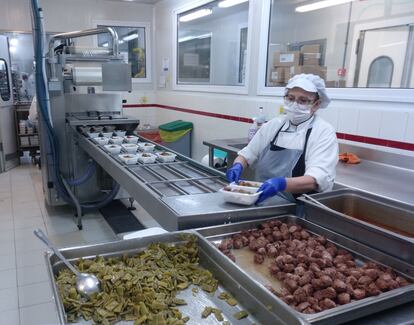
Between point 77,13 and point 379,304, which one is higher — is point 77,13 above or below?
above

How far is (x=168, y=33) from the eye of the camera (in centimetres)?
562

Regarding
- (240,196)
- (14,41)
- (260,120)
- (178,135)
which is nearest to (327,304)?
(240,196)

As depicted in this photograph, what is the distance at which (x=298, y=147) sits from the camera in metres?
2.02

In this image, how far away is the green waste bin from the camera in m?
4.98

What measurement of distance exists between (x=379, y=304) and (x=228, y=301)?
39cm

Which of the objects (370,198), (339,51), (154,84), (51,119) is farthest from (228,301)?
(154,84)

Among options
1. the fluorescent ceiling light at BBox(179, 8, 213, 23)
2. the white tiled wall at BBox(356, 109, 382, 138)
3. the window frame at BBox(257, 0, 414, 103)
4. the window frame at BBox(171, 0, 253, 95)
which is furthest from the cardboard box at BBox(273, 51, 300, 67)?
the fluorescent ceiling light at BBox(179, 8, 213, 23)

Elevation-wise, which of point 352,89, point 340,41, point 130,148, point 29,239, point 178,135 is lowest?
point 29,239

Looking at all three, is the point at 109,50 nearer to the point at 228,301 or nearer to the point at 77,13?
the point at 77,13

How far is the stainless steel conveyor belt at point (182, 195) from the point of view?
137 cm

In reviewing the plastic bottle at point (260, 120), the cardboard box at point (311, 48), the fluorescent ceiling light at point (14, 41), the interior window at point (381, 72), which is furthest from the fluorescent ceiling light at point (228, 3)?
the fluorescent ceiling light at point (14, 41)

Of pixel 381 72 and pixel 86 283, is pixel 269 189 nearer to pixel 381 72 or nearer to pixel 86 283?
pixel 86 283

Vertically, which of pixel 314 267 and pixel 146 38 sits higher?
pixel 146 38

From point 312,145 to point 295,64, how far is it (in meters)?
1.66
